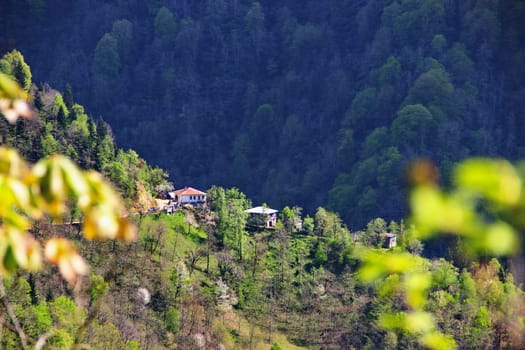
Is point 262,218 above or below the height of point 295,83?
below

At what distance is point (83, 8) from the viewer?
12088 cm

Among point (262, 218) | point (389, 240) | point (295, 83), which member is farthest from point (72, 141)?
point (295, 83)

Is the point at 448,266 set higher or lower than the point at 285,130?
lower

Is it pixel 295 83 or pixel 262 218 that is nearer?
pixel 262 218

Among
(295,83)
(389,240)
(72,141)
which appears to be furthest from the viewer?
(295,83)

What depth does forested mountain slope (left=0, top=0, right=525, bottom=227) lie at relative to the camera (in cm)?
9131

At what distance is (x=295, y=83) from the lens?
366 feet

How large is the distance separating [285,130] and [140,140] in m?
16.7

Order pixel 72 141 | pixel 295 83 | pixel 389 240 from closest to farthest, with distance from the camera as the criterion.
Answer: pixel 72 141 < pixel 389 240 < pixel 295 83

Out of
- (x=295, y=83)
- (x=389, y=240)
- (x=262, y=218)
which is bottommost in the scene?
(x=389, y=240)

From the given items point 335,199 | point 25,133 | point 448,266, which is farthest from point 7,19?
point 448,266

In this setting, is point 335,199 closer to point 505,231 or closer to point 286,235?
point 286,235

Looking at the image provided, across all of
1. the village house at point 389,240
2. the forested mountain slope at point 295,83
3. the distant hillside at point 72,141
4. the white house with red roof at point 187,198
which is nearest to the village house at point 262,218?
the white house with red roof at point 187,198

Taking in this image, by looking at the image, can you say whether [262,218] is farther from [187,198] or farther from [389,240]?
[389,240]
